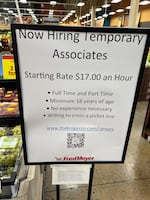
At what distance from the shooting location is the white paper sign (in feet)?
3.41

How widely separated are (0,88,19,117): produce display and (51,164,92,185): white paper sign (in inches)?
41.0

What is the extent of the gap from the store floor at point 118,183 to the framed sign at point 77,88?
1.33m

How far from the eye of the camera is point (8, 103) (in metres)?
2.10

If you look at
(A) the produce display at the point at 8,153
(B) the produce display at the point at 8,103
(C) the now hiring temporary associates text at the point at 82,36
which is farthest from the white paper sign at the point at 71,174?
(B) the produce display at the point at 8,103

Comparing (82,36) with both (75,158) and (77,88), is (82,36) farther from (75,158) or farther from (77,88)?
(75,158)

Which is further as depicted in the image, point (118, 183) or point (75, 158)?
point (118, 183)

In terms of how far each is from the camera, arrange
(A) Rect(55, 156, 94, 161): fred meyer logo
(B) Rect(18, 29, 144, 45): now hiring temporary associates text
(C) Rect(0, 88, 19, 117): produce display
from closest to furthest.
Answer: (B) Rect(18, 29, 144, 45): now hiring temporary associates text < (A) Rect(55, 156, 94, 161): fred meyer logo < (C) Rect(0, 88, 19, 117): produce display

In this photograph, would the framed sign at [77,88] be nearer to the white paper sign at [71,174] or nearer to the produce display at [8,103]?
the white paper sign at [71,174]

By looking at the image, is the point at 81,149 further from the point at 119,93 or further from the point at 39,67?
the point at 39,67

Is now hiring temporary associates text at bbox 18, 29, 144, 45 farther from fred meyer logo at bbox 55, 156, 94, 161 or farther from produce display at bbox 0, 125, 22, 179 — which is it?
produce display at bbox 0, 125, 22, 179

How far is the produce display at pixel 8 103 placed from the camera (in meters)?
1.92

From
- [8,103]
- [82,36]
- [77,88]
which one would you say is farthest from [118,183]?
[82,36]

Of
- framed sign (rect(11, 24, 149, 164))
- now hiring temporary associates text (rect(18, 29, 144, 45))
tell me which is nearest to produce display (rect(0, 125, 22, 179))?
framed sign (rect(11, 24, 149, 164))

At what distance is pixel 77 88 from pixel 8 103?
4.90ft
